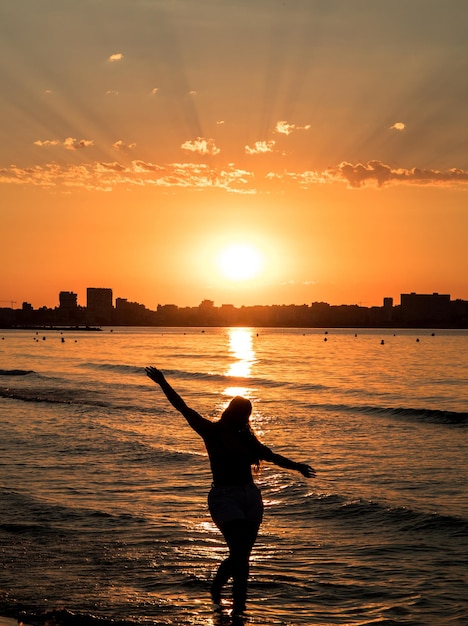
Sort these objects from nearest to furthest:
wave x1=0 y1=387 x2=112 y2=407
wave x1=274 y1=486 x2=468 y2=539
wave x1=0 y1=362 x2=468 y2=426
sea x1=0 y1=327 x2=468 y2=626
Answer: sea x1=0 y1=327 x2=468 y2=626 → wave x1=274 y1=486 x2=468 y2=539 → wave x1=0 y1=362 x2=468 y2=426 → wave x1=0 y1=387 x2=112 y2=407

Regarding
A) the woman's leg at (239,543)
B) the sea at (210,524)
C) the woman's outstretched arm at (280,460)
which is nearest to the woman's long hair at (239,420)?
the woman's outstretched arm at (280,460)

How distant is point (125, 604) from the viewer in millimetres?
8773

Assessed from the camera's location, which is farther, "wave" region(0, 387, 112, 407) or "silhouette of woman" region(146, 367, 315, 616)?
"wave" region(0, 387, 112, 407)

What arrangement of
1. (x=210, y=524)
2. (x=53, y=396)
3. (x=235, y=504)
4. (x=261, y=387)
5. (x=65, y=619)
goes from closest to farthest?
(x=235, y=504) < (x=65, y=619) < (x=210, y=524) < (x=53, y=396) < (x=261, y=387)

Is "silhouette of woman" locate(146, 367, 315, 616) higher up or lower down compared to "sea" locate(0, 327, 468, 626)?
higher up

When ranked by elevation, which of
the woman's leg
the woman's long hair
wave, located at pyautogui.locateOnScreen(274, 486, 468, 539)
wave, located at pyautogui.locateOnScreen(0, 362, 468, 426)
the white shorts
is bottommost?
wave, located at pyautogui.locateOnScreen(0, 362, 468, 426)

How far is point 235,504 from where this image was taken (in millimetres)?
7254

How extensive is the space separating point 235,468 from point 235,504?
1.14 ft

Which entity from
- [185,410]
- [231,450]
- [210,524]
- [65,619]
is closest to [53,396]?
[210,524]

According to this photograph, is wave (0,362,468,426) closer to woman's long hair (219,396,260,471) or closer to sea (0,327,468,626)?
sea (0,327,468,626)

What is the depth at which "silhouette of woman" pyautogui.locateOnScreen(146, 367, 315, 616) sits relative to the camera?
726 cm

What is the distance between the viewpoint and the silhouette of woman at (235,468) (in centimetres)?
726

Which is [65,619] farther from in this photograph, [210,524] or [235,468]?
[210,524]

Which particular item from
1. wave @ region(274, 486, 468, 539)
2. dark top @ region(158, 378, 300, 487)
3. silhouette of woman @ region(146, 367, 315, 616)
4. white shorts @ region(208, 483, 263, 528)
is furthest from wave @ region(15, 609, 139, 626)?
wave @ region(274, 486, 468, 539)
